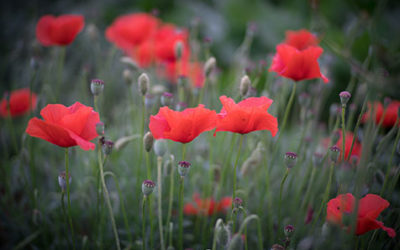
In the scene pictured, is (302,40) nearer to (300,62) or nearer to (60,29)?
(300,62)

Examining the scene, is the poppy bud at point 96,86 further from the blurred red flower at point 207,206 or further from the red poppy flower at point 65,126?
the blurred red flower at point 207,206

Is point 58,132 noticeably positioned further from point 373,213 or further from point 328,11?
point 328,11

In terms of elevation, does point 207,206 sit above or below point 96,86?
below

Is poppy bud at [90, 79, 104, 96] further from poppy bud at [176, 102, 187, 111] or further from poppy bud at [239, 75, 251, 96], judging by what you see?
poppy bud at [239, 75, 251, 96]

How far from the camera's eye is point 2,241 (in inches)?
49.5

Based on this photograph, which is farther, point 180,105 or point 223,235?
point 180,105

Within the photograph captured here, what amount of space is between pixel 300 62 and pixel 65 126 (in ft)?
1.99

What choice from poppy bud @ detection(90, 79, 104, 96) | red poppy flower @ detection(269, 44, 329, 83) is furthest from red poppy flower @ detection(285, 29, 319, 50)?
poppy bud @ detection(90, 79, 104, 96)

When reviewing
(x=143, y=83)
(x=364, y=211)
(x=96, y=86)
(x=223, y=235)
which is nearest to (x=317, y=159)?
(x=364, y=211)

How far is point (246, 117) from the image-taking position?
726 millimetres

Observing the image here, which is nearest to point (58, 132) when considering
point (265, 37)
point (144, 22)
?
point (144, 22)

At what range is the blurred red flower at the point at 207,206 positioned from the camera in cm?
110

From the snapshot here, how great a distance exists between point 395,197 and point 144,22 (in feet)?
4.30

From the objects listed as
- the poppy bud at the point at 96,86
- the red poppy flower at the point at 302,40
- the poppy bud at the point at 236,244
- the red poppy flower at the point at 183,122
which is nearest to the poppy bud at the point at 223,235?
the poppy bud at the point at 236,244
